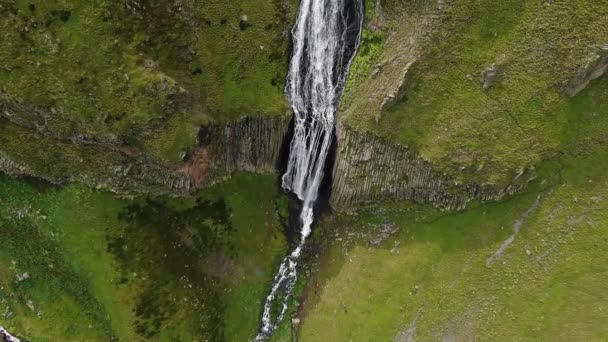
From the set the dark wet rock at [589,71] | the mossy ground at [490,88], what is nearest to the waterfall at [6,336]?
the mossy ground at [490,88]

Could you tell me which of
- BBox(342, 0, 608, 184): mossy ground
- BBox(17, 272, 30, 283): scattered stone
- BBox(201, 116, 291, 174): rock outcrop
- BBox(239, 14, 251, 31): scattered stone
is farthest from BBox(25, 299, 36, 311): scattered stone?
BBox(342, 0, 608, 184): mossy ground

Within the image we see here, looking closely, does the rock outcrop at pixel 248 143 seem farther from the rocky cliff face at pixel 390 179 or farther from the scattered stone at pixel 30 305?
the scattered stone at pixel 30 305

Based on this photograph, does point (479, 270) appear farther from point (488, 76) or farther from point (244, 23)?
point (244, 23)

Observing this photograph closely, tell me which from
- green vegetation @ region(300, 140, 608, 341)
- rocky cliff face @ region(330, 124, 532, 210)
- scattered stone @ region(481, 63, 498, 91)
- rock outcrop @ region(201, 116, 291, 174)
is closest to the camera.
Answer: scattered stone @ region(481, 63, 498, 91)

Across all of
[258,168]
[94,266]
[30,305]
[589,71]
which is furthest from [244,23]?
[30,305]

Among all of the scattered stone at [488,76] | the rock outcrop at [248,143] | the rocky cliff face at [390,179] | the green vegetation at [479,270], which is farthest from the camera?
the green vegetation at [479,270]

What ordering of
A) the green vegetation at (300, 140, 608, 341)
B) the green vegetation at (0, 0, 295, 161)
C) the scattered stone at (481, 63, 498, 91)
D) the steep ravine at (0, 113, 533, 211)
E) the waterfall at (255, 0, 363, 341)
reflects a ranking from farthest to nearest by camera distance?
the green vegetation at (300, 140, 608, 341)
the waterfall at (255, 0, 363, 341)
the steep ravine at (0, 113, 533, 211)
the scattered stone at (481, 63, 498, 91)
the green vegetation at (0, 0, 295, 161)

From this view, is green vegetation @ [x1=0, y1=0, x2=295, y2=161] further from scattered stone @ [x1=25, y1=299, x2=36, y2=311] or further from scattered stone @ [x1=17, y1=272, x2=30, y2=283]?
scattered stone @ [x1=25, y1=299, x2=36, y2=311]
